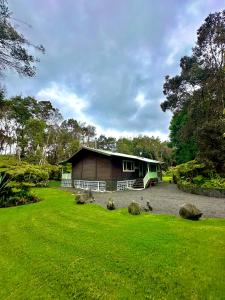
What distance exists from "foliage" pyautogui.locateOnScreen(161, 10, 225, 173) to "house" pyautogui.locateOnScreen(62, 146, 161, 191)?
6757mm

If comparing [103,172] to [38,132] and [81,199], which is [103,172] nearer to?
[81,199]

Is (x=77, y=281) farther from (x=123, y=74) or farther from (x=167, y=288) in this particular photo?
(x=123, y=74)

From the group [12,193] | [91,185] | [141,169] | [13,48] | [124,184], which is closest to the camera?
[13,48]

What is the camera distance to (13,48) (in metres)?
9.34

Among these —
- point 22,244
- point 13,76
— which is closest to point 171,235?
point 22,244

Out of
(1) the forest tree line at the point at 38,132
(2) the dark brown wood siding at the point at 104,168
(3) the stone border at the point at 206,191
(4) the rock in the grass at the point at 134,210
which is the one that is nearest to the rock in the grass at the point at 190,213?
(4) the rock in the grass at the point at 134,210

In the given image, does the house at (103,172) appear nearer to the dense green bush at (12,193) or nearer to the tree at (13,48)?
the dense green bush at (12,193)

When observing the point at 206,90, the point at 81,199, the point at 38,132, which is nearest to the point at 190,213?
the point at 81,199

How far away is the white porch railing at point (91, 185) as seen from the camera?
20.2 metres

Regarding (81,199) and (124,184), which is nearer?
(81,199)

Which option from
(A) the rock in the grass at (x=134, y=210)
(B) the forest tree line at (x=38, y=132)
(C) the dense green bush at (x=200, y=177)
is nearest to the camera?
(A) the rock in the grass at (x=134, y=210)

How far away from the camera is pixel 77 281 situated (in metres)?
4.05

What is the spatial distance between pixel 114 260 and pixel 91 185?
16.5m

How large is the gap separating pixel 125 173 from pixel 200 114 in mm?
9953
